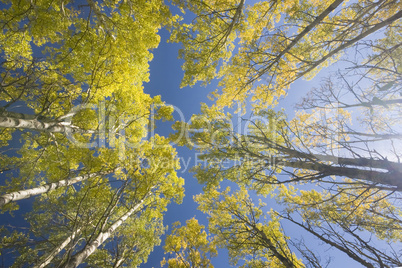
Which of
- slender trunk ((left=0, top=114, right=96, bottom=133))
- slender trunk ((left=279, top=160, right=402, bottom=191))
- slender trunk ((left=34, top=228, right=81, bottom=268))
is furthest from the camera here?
slender trunk ((left=0, top=114, right=96, bottom=133))

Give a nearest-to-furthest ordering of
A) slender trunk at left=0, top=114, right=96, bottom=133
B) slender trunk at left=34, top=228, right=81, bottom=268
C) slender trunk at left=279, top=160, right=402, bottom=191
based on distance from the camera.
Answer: slender trunk at left=34, top=228, right=81, bottom=268 < slender trunk at left=279, top=160, right=402, bottom=191 < slender trunk at left=0, top=114, right=96, bottom=133

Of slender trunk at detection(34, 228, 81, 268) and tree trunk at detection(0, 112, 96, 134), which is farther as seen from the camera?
tree trunk at detection(0, 112, 96, 134)

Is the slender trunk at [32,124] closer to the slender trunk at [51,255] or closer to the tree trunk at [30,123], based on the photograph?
the tree trunk at [30,123]

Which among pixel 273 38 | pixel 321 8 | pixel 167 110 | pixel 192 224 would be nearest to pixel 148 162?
pixel 167 110

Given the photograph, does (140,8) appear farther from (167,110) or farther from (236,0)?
(167,110)

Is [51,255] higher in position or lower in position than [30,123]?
lower

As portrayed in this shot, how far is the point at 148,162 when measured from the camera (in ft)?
19.0

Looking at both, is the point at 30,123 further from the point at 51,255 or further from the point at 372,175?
the point at 372,175

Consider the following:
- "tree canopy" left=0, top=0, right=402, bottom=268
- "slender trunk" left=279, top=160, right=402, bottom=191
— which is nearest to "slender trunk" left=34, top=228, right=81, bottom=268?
"tree canopy" left=0, top=0, right=402, bottom=268

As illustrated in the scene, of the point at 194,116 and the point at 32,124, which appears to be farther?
the point at 194,116

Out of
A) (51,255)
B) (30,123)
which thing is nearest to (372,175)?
(51,255)

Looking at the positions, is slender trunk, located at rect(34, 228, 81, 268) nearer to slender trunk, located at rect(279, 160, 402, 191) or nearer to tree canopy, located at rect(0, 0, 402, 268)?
tree canopy, located at rect(0, 0, 402, 268)

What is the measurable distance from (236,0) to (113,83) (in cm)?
422

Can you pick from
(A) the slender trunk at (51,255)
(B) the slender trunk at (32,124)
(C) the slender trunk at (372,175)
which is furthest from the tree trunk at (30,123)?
(C) the slender trunk at (372,175)
